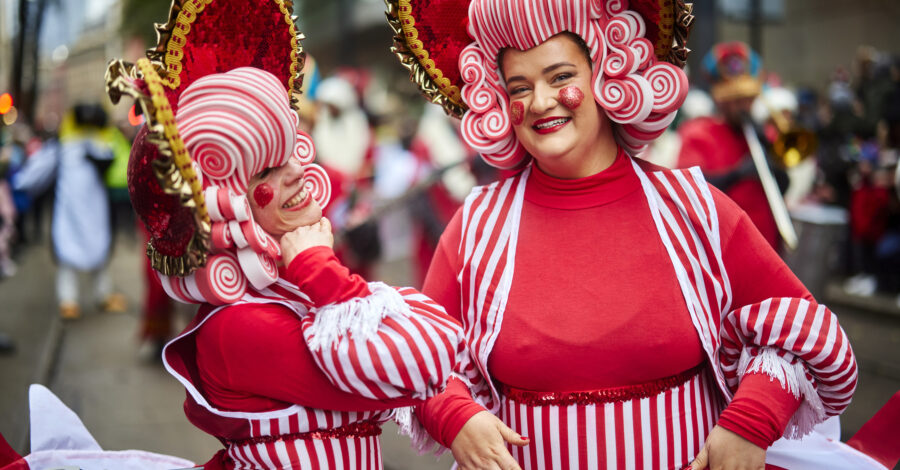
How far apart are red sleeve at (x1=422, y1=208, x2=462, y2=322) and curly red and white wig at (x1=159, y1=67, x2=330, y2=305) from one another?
0.53 metres

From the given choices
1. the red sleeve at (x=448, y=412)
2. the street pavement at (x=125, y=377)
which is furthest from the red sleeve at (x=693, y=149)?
the red sleeve at (x=448, y=412)

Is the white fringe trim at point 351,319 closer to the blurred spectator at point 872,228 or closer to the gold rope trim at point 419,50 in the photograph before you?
the gold rope trim at point 419,50

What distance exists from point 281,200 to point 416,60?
64 centimetres

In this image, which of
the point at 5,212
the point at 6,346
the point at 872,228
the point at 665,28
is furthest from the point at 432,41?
the point at 5,212

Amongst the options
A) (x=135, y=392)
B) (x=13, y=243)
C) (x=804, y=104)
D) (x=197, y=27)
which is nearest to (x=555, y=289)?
(x=197, y=27)

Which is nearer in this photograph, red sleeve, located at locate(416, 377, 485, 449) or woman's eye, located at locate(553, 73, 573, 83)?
red sleeve, located at locate(416, 377, 485, 449)

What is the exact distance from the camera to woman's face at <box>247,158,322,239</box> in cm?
180

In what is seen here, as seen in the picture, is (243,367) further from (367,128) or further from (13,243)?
(13,243)

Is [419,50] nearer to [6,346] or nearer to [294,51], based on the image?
[294,51]

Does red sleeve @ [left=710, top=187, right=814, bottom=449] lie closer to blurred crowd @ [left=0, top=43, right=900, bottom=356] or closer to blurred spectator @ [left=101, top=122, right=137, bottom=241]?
blurred crowd @ [left=0, top=43, right=900, bottom=356]

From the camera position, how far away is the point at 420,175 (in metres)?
8.78

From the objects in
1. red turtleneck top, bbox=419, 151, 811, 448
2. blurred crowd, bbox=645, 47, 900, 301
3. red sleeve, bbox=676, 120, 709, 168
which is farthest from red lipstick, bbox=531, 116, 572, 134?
blurred crowd, bbox=645, 47, 900, 301

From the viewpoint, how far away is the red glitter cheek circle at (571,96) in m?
2.03

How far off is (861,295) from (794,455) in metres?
5.74
